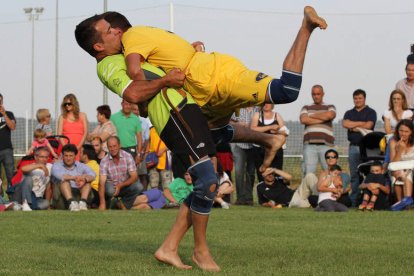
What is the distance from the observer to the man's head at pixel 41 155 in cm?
1644

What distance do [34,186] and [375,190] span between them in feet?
18.0

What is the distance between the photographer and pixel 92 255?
7.88 m

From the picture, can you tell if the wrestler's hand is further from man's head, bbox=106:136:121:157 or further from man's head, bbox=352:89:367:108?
man's head, bbox=352:89:367:108

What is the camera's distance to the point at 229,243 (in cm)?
906

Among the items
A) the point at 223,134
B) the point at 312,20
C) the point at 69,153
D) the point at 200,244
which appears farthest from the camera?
the point at 69,153

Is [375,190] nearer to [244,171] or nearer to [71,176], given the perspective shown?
[244,171]

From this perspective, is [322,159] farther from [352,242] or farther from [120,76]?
[120,76]

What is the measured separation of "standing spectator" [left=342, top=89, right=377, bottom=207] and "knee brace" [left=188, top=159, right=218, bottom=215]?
33.0ft

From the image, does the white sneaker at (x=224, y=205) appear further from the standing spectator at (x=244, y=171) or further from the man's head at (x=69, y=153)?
the man's head at (x=69, y=153)

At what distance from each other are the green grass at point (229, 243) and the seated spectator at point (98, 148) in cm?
320

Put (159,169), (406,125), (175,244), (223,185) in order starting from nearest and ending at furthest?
(175,244) < (406,125) < (223,185) < (159,169)

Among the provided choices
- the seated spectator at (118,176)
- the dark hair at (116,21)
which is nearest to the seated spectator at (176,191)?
the seated spectator at (118,176)

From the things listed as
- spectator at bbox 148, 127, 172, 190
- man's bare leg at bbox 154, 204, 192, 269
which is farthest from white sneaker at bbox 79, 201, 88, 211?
man's bare leg at bbox 154, 204, 192, 269

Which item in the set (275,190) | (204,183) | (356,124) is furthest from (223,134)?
(356,124)
